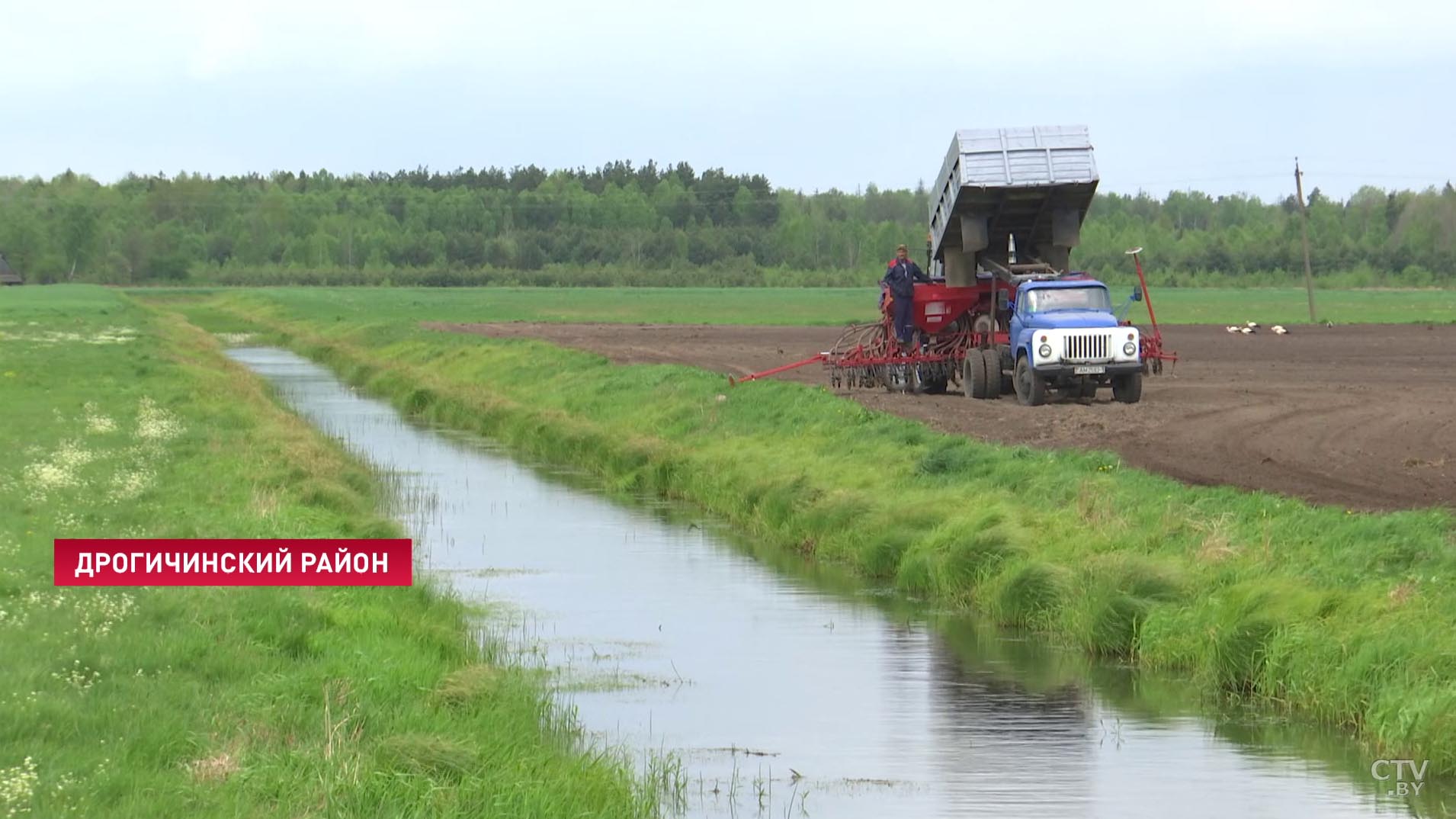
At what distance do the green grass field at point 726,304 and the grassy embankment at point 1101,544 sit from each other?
55020 mm

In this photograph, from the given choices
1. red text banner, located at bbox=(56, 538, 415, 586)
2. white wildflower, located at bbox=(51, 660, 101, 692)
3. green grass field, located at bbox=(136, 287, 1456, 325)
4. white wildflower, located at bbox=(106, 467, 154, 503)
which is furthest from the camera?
green grass field, located at bbox=(136, 287, 1456, 325)

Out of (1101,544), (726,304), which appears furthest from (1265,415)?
(726,304)

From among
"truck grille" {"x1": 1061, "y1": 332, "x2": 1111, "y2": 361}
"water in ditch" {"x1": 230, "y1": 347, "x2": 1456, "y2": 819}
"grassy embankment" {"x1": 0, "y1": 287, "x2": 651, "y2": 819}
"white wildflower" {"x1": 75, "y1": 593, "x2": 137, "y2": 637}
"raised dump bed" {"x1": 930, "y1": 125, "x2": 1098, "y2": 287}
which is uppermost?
"raised dump bed" {"x1": 930, "y1": 125, "x2": 1098, "y2": 287}

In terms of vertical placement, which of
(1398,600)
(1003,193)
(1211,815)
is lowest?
(1211,815)

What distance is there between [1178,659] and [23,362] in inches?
1493

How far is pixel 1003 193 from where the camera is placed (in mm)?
37156

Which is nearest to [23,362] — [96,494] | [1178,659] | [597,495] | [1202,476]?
[597,495]

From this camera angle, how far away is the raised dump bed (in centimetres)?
3691

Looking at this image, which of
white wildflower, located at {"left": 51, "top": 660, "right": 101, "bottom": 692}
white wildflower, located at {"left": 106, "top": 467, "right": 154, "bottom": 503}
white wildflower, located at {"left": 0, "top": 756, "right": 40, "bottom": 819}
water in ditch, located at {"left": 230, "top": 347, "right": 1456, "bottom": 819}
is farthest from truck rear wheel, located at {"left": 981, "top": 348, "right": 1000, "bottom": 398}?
white wildflower, located at {"left": 0, "top": 756, "right": 40, "bottom": 819}

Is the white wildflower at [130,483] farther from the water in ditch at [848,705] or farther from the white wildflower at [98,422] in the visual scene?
the white wildflower at [98,422]

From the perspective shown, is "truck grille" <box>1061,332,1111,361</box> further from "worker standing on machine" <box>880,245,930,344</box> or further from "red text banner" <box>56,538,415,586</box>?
"red text banner" <box>56,538,415,586</box>

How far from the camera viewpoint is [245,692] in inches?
492

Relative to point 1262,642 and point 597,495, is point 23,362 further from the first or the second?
point 1262,642

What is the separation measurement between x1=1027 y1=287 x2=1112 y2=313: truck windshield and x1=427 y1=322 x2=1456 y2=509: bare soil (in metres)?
1.84
